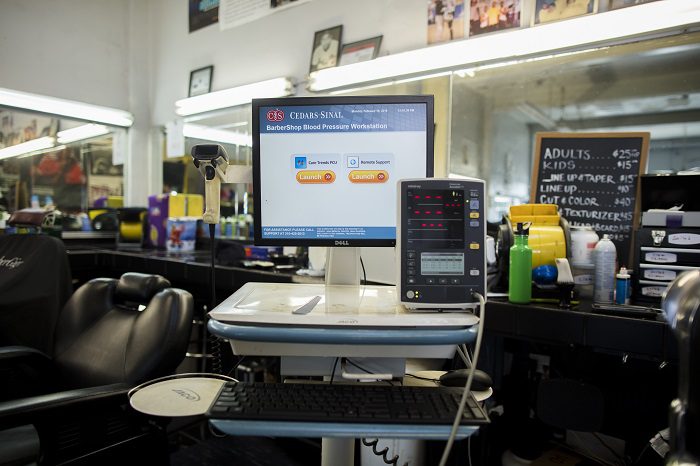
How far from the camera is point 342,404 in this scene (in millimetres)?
845

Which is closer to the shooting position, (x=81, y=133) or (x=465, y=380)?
(x=465, y=380)

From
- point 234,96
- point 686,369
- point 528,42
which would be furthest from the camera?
point 234,96

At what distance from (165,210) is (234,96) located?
1.07 m

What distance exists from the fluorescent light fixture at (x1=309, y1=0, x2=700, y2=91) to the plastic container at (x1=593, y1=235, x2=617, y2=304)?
3.29 feet

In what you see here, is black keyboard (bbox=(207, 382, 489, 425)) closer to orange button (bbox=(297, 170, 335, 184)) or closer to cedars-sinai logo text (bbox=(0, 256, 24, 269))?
orange button (bbox=(297, 170, 335, 184))

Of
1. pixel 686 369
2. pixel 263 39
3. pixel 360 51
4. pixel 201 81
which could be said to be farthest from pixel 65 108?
pixel 686 369

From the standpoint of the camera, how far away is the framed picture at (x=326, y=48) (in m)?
2.98

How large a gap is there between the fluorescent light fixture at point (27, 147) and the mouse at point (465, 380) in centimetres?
387

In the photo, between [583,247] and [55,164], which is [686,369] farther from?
[55,164]

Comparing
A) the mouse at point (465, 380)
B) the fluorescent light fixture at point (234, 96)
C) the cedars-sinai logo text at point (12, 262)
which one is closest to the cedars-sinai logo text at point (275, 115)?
the mouse at point (465, 380)

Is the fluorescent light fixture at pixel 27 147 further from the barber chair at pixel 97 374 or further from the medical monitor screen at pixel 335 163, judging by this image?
the medical monitor screen at pixel 335 163

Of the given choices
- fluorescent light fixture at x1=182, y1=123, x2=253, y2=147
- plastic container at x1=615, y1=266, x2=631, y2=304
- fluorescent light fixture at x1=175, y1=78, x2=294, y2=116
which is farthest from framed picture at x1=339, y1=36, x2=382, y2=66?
plastic container at x1=615, y1=266, x2=631, y2=304

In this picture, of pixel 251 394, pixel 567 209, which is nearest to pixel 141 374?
pixel 251 394

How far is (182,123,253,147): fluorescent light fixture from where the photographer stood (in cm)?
358
